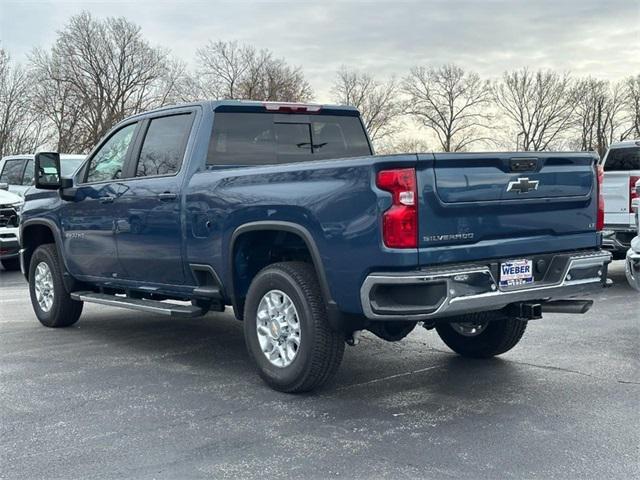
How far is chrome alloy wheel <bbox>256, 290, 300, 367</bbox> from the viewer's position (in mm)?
4875

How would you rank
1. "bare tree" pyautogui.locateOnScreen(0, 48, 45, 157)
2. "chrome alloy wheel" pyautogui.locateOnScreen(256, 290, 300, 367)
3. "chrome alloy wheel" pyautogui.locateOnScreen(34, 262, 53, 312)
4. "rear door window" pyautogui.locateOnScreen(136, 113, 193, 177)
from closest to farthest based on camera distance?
"chrome alloy wheel" pyautogui.locateOnScreen(256, 290, 300, 367) < "rear door window" pyautogui.locateOnScreen(136, 113, 193, 177) < "chrome alloy wheel" pyautogui.locateOnScreen(34, 262, 53, 312) < "bare tree" pyautogui.locateOnScreen(0, 48, 45, 157)

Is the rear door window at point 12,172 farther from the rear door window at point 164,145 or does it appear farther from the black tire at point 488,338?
the black tire at point 488,338

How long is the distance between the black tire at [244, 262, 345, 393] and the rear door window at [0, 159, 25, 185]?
→ 1169 centimetres

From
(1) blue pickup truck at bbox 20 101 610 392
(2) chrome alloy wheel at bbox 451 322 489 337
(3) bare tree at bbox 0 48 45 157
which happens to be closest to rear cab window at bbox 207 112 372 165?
(1) blue pickup truck at bbox 20 101 610 392

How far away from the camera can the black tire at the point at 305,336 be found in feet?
15.3

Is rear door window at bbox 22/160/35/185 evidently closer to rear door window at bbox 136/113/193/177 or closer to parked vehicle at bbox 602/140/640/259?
rear door window at bbox 136/113/193/177

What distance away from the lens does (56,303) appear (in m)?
7.32

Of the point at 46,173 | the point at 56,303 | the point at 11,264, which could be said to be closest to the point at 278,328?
the point at 46,173

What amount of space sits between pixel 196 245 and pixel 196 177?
0.50 metres

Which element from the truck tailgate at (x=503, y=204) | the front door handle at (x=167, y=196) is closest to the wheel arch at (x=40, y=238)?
the front door handle at (x=167, y=196)

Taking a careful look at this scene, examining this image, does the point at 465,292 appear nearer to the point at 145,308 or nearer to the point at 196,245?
the point at 196,245

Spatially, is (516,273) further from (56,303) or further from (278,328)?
(56,303)

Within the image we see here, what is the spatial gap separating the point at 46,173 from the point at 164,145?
Answer: 57.1 inches

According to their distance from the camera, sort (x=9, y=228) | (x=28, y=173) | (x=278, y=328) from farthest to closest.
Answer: (x=28, y=173) < (x=9, y=228) < (x=278, y=328)
